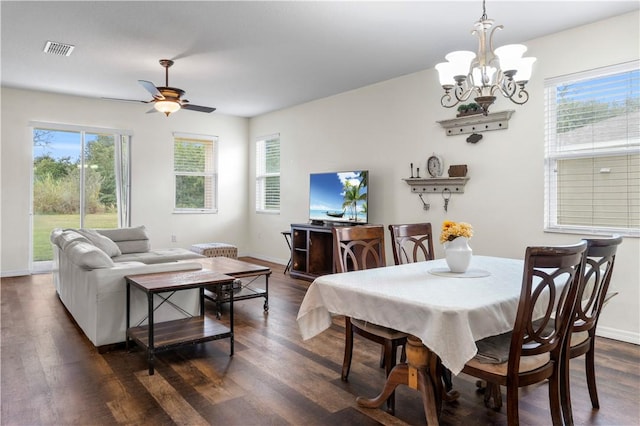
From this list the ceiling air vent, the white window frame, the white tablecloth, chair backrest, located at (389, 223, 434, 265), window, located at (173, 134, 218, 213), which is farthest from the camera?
the white window frame

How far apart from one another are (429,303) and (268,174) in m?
6.33

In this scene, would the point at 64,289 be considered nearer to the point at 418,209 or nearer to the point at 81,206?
the point at 81,206

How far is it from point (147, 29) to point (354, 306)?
324cm

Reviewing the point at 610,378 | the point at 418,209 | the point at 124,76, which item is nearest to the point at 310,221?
the point at 418,209

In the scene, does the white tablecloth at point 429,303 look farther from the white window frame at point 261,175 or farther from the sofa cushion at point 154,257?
the white window frame at point 261,175

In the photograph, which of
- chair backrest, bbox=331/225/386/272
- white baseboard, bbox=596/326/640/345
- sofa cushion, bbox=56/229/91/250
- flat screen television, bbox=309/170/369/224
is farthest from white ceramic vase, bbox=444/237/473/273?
sofa cushion, bbox=56/229/91/250

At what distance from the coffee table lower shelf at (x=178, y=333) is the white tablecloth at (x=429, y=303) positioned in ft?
3.30

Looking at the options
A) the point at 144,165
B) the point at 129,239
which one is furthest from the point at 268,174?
the point at 129,239

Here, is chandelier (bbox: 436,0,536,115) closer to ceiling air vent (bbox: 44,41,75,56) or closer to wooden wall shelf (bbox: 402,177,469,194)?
wooden wall shelf (bbox: 402,177,469,194)

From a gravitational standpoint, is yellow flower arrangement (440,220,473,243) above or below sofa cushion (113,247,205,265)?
above

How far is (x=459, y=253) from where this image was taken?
240cm

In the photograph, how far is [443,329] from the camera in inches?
66.1

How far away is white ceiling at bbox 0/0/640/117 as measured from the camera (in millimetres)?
3381

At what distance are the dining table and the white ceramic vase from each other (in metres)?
0.05
